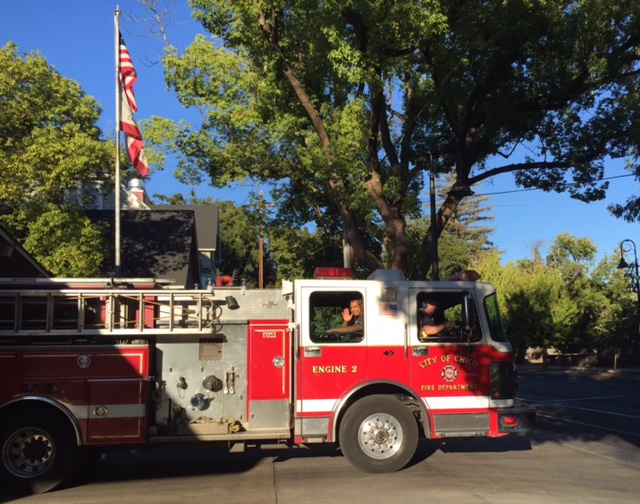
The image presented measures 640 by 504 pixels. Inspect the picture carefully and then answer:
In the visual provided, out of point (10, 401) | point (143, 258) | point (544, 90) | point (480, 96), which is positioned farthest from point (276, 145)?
point (10, 401)

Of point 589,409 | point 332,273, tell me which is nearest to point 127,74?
point 332,273

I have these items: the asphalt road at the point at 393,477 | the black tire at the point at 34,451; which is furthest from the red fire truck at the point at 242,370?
the asphalt road at the point at 393,477

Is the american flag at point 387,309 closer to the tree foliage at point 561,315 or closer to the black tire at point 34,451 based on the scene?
the black tire at point 34,451

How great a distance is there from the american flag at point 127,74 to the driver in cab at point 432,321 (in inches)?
421

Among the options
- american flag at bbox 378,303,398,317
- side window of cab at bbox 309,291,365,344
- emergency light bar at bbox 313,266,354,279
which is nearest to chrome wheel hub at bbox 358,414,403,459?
side window of cab at bbox 309,291,365,344

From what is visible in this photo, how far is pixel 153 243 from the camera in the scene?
978 inches

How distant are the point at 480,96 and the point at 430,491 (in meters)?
10.8

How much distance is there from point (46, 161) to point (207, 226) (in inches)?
875

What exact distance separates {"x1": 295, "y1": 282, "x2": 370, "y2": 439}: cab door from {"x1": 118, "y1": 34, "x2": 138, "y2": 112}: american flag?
1003 cm

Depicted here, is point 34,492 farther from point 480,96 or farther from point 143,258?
point 143,258

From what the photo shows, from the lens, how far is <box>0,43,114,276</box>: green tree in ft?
54.5

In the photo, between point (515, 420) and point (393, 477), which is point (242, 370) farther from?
point (515, 420)

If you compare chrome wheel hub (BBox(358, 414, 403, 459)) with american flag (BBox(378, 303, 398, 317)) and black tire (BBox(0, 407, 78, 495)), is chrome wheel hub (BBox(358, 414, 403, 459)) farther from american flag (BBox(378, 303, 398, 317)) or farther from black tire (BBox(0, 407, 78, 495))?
black tire (BBox(0, 407, 78, 495))

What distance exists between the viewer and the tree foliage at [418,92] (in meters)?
13.2
